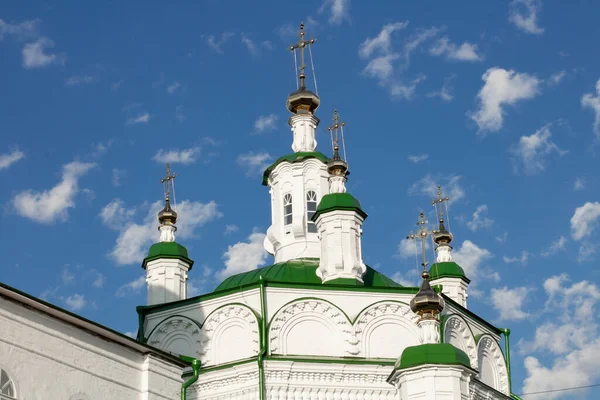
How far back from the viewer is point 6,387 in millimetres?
14141

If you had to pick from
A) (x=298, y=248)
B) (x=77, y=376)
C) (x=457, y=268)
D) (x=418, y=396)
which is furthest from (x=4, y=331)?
(x=457, y=268)

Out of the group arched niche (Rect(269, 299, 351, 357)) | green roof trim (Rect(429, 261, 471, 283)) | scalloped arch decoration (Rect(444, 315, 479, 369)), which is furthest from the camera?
green roof trim (Rect(429, 261, 471, 283))

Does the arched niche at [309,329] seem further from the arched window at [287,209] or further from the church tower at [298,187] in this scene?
the arched window at [287,209]

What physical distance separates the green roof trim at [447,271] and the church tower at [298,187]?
3518mm

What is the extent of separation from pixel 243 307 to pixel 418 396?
16.2 ft

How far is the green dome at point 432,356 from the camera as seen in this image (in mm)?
18219

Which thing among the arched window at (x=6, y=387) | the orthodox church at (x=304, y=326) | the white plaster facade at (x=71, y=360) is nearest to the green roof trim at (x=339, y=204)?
the orthodox church at (x=304, y=326)

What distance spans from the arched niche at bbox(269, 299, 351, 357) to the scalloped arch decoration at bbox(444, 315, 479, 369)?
2096 millimetres

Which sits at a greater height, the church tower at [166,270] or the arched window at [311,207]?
the arched window at [311,207]

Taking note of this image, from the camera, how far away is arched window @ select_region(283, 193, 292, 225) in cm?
2572

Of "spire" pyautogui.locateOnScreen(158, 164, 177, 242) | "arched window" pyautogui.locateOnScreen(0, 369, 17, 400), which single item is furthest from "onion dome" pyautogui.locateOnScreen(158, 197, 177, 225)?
"arched window" pyautogui.locateOnScreen(0, 369, 17, 400)

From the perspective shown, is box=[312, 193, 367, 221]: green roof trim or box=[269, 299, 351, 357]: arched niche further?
box=[312, 193, 367, 221]: green roof trim

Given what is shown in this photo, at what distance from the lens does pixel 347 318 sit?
72.1 feet

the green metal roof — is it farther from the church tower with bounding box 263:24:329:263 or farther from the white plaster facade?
the white plaster facade
